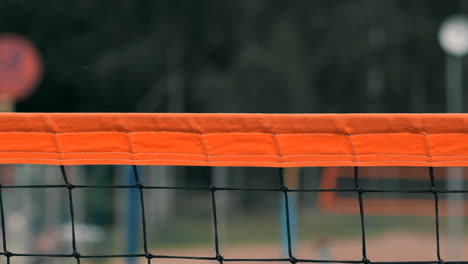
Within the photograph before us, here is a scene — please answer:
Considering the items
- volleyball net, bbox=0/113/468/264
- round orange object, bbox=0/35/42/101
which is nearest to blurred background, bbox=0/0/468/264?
round orange object, bbox=0/35/42/101

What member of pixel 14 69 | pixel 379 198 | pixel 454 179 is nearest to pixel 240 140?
pixel 14 69

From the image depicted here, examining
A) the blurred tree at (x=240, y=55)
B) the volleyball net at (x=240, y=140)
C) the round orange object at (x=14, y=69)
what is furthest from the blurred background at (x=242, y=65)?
the volleyball net at (x=240, y=140)

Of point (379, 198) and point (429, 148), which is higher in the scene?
point (379, 198)

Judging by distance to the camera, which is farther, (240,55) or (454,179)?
(240,55)

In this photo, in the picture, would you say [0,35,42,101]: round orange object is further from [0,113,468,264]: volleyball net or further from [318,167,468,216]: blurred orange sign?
[318,167,468,216]: blurred orange sign

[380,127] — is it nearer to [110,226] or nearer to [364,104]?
[110,226]

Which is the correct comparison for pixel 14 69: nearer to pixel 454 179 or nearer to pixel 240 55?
pixel 454 179

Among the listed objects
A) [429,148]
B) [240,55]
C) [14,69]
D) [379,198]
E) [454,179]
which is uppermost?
[240,55]

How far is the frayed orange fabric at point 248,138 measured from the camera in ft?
14.2

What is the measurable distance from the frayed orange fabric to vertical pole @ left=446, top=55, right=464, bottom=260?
71.3 feet

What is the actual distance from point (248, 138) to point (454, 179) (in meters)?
26.3

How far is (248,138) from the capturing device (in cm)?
439

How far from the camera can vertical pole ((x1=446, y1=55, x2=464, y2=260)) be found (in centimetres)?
2825

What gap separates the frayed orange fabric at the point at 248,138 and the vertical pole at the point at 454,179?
21.7m
